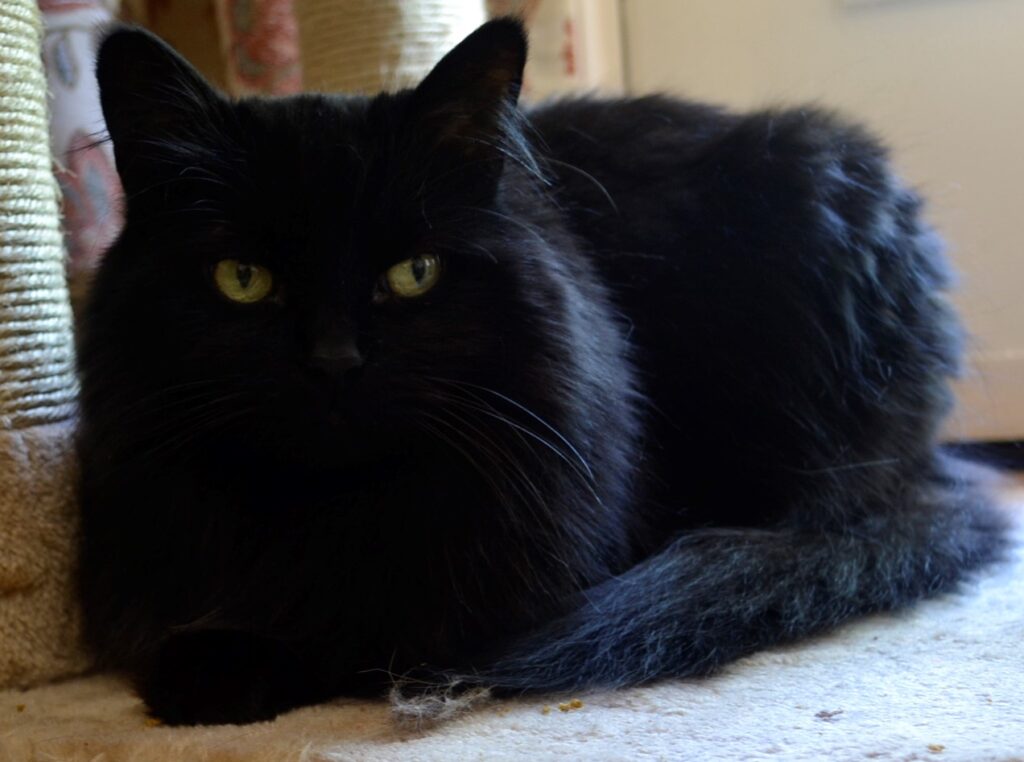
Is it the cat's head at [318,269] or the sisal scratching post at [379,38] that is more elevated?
the sisal scratching post at [379,38]

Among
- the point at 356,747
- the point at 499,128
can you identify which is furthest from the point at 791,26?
the point at 356,747

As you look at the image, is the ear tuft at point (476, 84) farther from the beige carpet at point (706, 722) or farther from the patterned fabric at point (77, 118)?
the patterned fabric at point (77, 118)

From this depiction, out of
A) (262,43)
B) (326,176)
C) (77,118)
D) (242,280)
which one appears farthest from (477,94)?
(262,43)

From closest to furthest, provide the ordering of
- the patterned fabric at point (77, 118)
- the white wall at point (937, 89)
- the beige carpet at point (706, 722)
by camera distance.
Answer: the beige carpet at point (706, 722), the patterned fabric at point (77, 118), the white wall at point (937, 89)

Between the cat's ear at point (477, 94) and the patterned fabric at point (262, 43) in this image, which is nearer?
the cat's ear at point (477, 94)

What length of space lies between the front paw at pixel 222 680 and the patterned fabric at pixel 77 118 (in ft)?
3.41

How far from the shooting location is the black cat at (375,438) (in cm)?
107

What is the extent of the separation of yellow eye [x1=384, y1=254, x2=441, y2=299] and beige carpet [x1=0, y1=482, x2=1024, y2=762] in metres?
0.43

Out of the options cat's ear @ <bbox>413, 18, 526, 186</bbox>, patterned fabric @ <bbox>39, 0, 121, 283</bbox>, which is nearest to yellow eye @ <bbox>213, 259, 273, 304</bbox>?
cat's ear @ <bbox>413, 18, 526, 186</bbox>

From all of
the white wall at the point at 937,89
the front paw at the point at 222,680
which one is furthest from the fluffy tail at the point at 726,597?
the white wall at the point at 937,89

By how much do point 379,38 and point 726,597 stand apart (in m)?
1.12

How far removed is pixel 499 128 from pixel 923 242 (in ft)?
2.33

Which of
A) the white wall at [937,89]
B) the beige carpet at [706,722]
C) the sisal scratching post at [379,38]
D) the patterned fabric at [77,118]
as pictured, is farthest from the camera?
the white wall at [937,89]

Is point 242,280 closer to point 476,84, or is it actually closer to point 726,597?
point 476,84
